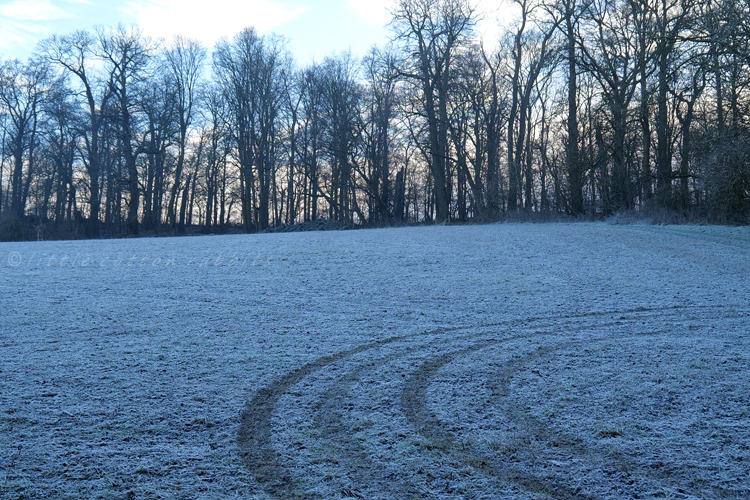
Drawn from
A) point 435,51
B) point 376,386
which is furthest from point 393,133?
point 376,386

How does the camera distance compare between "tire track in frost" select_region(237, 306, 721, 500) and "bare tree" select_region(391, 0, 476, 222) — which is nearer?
"tire track in frost" select_region(237, 306, 721, 500)

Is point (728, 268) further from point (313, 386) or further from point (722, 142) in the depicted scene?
point (313, 386)

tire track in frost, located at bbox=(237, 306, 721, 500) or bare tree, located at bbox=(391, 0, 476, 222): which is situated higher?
bare tree, located at bbox=(391, 0, 476, 222)

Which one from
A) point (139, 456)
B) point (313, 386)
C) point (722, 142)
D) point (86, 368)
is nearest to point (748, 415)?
point (313, 386)

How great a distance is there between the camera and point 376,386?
11.4 ft

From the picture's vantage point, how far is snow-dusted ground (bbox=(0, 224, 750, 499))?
7.67 ft

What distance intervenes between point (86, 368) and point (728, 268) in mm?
8555

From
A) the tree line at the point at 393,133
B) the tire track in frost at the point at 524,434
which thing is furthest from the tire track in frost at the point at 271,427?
the tree line at the point at 393,133

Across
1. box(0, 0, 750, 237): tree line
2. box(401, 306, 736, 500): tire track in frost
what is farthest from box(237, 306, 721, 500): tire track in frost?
box(0, 0, 750, 237): tree line

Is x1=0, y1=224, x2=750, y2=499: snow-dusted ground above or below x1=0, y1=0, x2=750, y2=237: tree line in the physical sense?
below

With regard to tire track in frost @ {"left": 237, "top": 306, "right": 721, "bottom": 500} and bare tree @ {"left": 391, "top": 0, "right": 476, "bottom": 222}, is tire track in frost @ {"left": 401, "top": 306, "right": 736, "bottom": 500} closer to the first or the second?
tire track in frost @ {"left": 237, "top": 306, "right": 721, "bottom": 500}

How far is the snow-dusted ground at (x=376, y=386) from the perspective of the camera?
92.0 inches

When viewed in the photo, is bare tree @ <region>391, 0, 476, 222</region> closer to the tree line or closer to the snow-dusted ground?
the tree line

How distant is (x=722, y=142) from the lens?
39.0 feet
